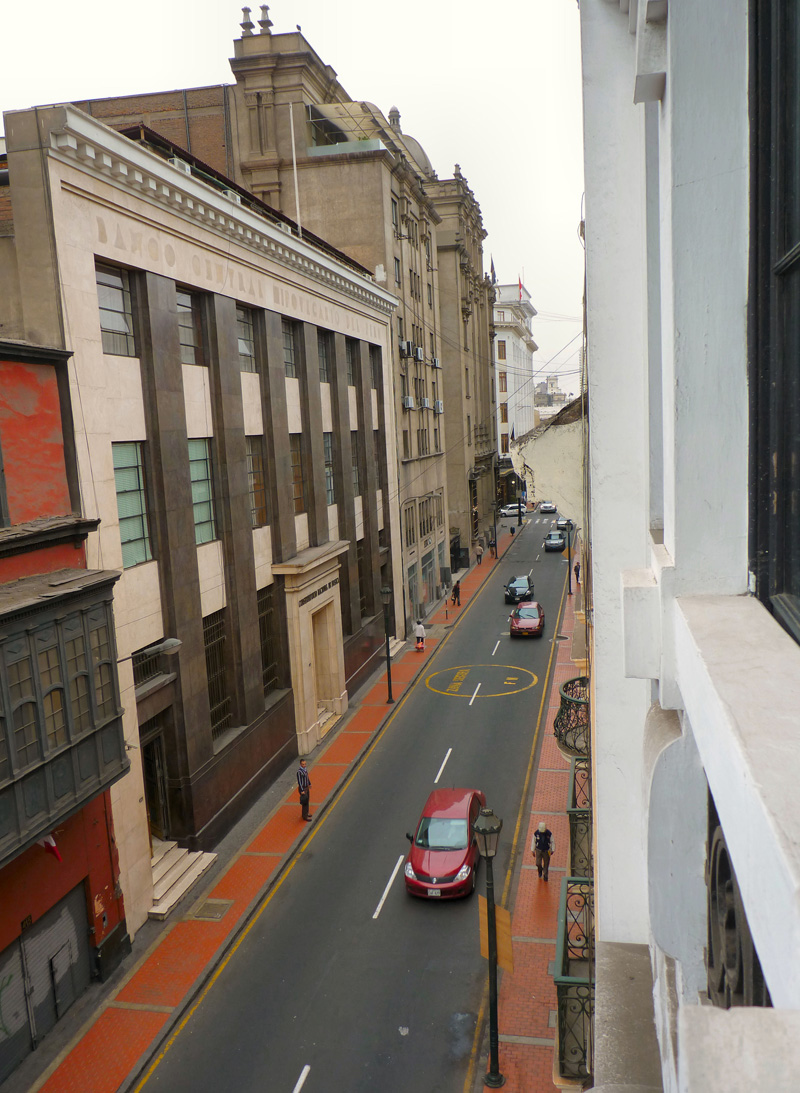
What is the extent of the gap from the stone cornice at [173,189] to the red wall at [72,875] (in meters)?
12.7

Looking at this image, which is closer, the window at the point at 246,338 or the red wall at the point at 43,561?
the red wall at the point at 43,561

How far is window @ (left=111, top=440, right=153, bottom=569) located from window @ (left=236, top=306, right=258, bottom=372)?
7012 millimetres

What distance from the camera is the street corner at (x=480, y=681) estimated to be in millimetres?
34375

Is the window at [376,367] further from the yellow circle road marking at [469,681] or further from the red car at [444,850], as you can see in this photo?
the red car at [444,850]

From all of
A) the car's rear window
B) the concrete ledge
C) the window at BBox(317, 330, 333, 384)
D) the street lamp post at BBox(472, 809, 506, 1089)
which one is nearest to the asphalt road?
the street lamp post at BBox(472, 809, 506, 1089)

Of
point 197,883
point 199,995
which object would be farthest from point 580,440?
point 197,883

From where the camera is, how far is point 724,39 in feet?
8.31

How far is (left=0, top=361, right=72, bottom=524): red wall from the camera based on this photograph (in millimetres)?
14484

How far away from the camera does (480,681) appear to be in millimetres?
35906

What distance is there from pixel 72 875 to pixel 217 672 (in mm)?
7996

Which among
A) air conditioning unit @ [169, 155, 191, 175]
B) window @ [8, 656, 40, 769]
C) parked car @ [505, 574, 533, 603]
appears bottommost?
parked car @ [505, 574, 533, 603]

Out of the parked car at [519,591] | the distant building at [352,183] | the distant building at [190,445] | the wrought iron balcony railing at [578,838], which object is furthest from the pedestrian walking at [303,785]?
the parked car at [519,591]

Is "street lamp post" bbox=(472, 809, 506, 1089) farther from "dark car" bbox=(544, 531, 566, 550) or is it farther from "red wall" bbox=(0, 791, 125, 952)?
"dark car" bbox=(544, 531, 566, 550)

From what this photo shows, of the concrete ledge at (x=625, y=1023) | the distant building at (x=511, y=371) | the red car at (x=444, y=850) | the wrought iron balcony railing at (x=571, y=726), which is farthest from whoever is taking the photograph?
the distant building at (x=511, y=371)
